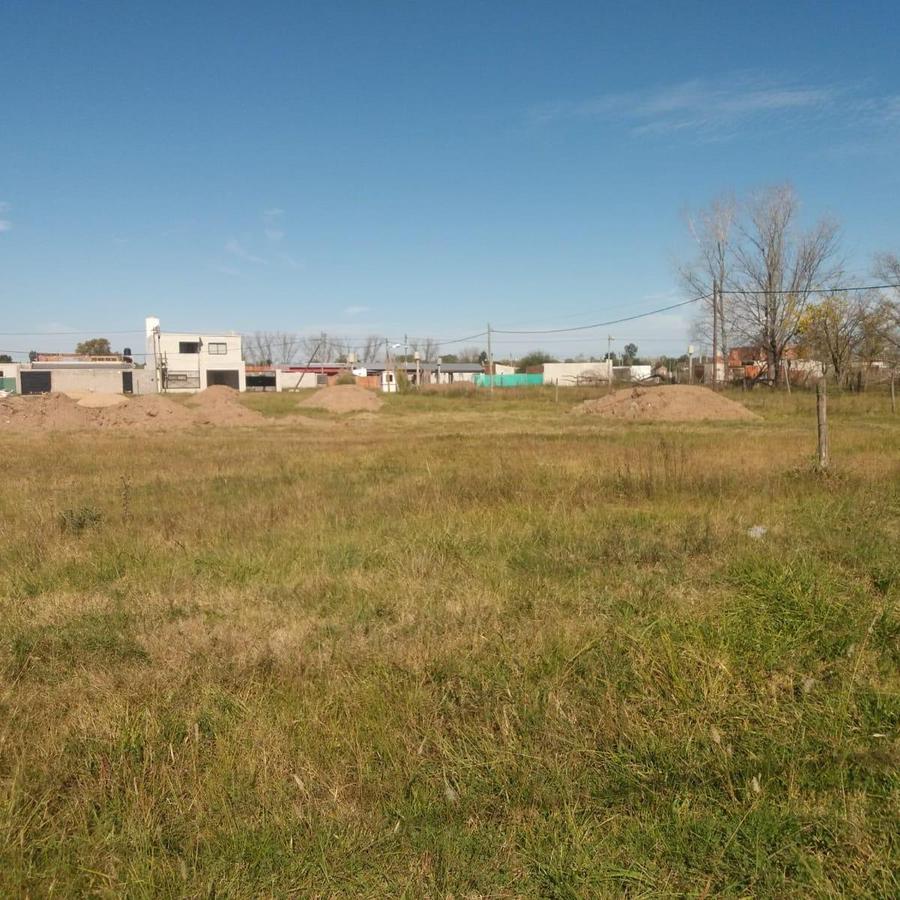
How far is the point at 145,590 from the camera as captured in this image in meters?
5.80

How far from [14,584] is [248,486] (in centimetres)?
536

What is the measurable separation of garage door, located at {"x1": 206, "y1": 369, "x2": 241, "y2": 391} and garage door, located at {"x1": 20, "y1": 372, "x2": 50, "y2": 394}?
15500 mm

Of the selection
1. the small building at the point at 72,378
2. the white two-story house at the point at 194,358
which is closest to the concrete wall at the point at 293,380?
the white two-story house at the point at 194,358

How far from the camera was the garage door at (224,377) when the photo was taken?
248 feet

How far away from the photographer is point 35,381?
233 feet

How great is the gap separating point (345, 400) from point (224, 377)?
38117 mm

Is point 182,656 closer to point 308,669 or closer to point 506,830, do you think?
point 308,669

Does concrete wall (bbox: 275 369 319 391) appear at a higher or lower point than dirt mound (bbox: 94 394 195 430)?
higher

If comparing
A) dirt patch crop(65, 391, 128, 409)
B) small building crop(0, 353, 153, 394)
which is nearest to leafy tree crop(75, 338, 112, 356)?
small building crop(0, 353, 153, 394)

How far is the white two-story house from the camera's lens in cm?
7400

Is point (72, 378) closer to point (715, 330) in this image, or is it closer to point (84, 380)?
point (84, 380)

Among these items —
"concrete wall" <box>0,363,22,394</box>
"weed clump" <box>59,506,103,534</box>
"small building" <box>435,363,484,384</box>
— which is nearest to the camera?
"weed clump" <box>59,506,103,534</box>

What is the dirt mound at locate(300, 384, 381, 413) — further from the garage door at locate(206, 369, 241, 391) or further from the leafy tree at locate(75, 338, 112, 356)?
the leafy tree at locate(75, 338, 112, 356)

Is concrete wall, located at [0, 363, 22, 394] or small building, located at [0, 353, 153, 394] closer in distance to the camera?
small building, located at [0, 353, 153, 394]
